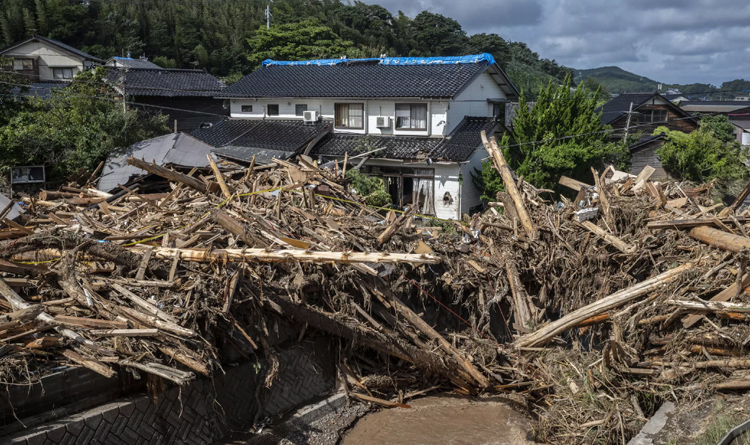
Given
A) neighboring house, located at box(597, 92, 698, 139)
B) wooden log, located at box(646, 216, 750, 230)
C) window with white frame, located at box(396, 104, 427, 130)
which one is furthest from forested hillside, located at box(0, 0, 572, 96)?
wooden log, located at box(646, 216, 750, 230)

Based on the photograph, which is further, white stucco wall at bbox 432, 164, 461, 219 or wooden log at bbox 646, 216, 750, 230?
white stucco wall at bbox 432, 164, 461, 219

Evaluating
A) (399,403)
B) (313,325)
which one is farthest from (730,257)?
(313,325)

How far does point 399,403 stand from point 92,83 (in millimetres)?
17991

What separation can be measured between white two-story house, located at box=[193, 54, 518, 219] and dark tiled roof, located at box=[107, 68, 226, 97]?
14.1 ft

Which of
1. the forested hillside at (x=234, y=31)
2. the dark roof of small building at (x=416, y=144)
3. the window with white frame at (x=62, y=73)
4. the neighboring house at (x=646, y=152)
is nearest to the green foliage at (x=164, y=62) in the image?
the forested hillside at (x=234, y=31)

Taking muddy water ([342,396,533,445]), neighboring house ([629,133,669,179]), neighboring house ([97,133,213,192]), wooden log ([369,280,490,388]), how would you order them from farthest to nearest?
neighboring house ([629,133,669,179]), neighboring house ([97,133,213,192]), wooden log ([369,280,490,388]), muddy water ([342,396,533,445])

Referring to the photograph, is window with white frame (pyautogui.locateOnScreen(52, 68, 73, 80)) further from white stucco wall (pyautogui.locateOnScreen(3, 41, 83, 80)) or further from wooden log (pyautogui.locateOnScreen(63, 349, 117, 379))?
wooden log (pyautogui.locateOnScreen(63, 349, 117, 379))

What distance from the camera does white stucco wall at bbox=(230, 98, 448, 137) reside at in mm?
22016

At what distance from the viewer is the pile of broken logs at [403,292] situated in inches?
274

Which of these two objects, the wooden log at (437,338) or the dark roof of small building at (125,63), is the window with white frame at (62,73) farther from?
the wooden log at (437,338)

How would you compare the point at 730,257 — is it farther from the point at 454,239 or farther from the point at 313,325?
the point at 313,325

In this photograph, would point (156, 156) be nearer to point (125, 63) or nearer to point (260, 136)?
point (260, 136)

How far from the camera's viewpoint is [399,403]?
29.1 ft

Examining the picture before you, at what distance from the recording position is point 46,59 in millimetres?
33562
